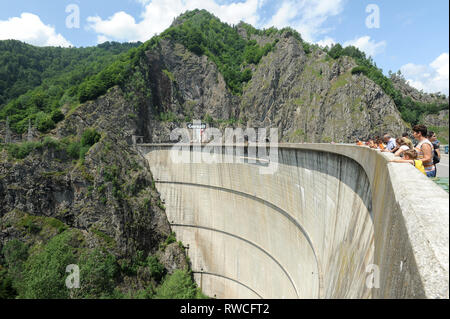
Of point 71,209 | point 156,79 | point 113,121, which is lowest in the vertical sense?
point 71,209

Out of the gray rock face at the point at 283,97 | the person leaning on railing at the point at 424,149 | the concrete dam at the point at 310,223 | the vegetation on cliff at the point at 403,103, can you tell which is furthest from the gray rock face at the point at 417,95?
the person leaning on railing at the point at 424,149

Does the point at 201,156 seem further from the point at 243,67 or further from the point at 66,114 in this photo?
the point at 243,67

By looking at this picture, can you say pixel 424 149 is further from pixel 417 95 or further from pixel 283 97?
pixel 417 95

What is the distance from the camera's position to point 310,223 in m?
12.3

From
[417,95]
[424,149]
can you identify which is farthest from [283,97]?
[424,149]

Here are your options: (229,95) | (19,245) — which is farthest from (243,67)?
(19,245)

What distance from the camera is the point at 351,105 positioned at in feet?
136

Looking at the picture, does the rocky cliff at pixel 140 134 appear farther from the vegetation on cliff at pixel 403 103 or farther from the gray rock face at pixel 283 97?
the vegetation on cliff at pixel 403 103

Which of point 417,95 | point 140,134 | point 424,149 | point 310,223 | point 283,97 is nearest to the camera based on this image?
A: point 424,149

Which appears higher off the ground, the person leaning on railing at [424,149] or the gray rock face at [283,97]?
the gray rock face at [283,97]

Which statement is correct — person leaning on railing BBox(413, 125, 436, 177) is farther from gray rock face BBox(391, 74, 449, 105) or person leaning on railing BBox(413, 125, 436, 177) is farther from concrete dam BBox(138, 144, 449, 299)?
gray rock face BBox(391, 74, 449, 105)

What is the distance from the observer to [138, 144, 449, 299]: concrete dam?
1660mm

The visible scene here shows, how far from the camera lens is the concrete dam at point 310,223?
166cm

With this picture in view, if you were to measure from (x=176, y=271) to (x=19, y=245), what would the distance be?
1383 cm
